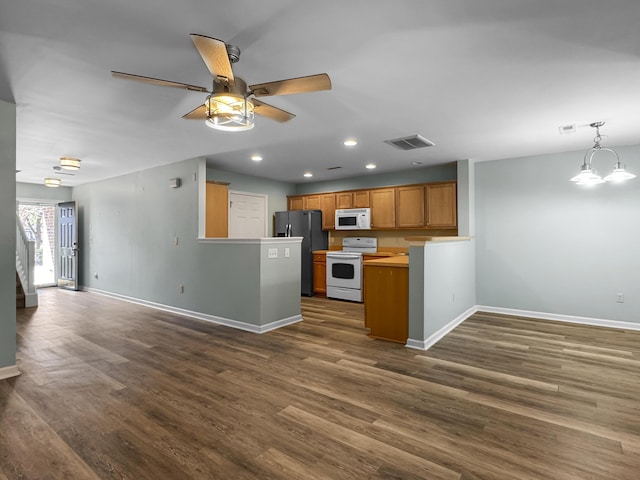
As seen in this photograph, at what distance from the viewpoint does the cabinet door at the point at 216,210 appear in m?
5.46

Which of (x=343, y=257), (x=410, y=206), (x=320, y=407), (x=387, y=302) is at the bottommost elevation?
(x=320, y=407)

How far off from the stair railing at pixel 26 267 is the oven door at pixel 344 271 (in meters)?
5.31

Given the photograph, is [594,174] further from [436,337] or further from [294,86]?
[294,86]

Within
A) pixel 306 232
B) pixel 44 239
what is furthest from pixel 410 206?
pixel 44 239

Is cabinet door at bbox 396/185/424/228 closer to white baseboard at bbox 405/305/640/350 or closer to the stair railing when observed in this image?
white baseboard at bbox 405/305/640/350

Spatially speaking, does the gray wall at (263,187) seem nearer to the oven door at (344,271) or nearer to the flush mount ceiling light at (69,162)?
the oven door at (344,271)

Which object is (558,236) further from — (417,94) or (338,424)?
(338,424)

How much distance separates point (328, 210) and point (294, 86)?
5.08 meters

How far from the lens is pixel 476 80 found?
2562 millimetres

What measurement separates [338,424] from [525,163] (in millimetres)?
4743

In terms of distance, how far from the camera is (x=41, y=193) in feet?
25.8

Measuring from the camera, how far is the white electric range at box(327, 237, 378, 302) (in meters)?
6.20

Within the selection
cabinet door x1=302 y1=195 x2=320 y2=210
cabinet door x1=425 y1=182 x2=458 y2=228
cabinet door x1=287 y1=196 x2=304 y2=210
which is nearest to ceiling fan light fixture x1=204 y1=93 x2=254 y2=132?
cabinet door x1=425 y1=182 x2=458 y2=228

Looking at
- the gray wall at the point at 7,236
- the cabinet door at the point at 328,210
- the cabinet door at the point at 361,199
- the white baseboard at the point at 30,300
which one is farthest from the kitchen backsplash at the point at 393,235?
the white baseboard at the point at 30,300
